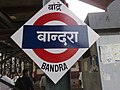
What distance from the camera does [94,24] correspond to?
1.62 meters

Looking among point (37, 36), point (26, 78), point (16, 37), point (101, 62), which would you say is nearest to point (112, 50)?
point (101, 62)

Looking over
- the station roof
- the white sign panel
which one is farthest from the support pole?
the station roof

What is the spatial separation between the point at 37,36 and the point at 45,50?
4.4 inches

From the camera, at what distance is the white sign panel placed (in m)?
1.32

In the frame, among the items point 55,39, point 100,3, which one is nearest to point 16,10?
point 100,3

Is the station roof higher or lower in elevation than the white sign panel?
higher

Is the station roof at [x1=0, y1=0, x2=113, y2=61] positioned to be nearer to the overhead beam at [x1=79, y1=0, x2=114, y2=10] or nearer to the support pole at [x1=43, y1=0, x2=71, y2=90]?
the overhead beam at [x1=79, y1=0, x2=114, y2=10]

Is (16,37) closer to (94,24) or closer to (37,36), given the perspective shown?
(37,36)

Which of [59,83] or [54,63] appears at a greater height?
[54,63]

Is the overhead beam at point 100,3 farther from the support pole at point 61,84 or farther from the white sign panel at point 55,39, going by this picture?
the support pole at point 61,84

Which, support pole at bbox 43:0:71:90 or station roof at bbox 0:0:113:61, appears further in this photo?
station roof at bbox 0:0:113:61

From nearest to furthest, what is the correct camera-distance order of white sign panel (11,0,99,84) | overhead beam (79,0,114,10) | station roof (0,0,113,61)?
white sign panel (11,0,99,84) < overhead beam (79,0,114,10) < station roof (0,0,113,61)

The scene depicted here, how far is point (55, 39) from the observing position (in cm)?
→ 137

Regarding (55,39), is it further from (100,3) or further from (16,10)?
(16,10)
